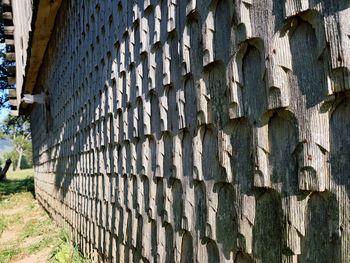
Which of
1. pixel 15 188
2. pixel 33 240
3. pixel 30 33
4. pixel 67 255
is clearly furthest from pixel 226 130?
pixel 15 188

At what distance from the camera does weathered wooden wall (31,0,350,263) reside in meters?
1.04

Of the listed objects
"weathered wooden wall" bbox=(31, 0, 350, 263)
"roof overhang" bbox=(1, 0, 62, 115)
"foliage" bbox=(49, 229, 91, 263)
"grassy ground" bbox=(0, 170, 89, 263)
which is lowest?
"grassy ground" bbox=(0, 170, 89, 263)

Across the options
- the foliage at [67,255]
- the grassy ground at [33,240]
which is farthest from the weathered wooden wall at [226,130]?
the grassy ground at [33,240]

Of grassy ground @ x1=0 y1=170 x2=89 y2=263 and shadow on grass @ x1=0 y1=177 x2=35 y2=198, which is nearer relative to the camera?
grassy ground @ x1=0 y1=170 x2=89 y2=263

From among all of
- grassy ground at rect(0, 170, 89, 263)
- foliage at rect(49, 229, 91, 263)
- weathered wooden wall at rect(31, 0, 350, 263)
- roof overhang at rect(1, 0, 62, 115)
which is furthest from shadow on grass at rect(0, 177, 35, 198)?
weathered wooden wall at rect(31, 0, 350, 263)

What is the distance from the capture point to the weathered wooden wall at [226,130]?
104 centimetres

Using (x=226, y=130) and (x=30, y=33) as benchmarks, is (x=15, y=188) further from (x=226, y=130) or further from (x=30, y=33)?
(x=226, y=130)

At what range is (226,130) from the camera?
1.51 metres

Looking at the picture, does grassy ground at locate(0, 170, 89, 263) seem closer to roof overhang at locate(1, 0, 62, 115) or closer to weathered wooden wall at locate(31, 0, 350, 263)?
weathered wooden wall at locate(31, 0, 350, 263)

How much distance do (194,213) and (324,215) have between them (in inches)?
31.5

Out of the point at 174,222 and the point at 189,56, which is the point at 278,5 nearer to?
the point at 189,56

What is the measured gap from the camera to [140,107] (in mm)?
2516

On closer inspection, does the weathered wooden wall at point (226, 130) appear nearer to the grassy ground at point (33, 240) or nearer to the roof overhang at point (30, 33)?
the grassy ground at point (33, 240)

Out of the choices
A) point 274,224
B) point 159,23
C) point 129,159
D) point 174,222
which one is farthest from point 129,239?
point 274,224
